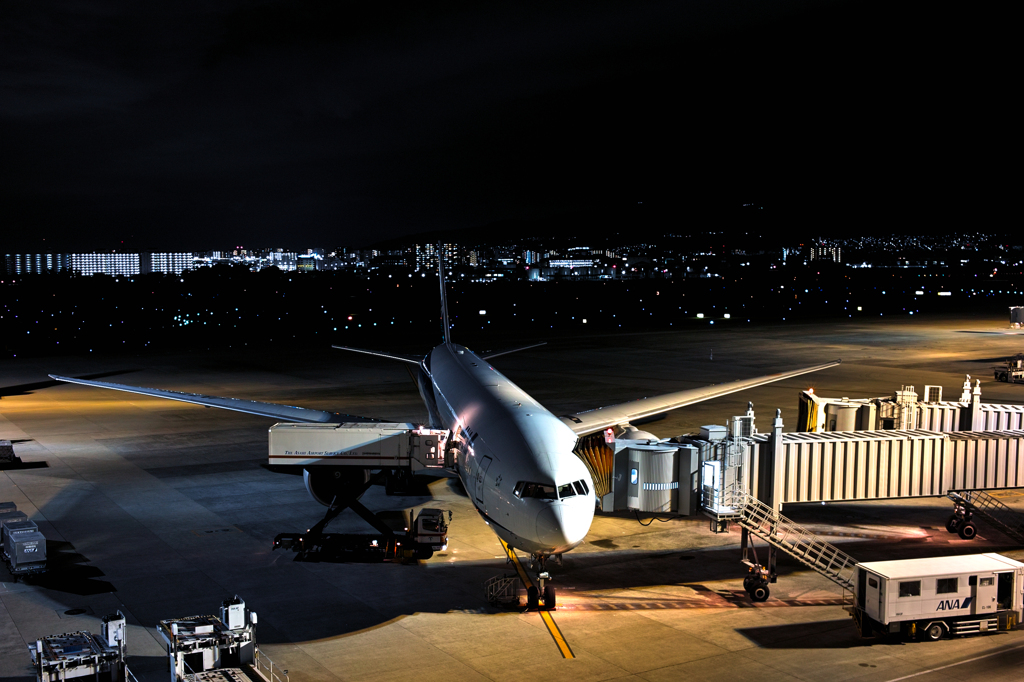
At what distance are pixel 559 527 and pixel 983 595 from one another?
9592mm

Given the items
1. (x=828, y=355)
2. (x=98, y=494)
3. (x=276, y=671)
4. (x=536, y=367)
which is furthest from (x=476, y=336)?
(x=276, y=671)

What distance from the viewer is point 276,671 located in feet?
54.6

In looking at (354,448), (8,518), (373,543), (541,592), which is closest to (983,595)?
(541,592)

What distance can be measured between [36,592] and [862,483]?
22.0 m

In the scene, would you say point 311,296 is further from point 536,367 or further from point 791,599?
point 791,599

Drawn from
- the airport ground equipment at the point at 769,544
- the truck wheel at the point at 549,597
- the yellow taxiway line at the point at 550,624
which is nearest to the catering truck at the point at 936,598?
the airport ground equipment at the point at 769,544

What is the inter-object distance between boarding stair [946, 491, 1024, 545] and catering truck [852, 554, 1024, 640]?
5842mm

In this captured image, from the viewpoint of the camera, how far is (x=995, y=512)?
27984 mm

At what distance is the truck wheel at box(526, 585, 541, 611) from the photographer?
65.9ft

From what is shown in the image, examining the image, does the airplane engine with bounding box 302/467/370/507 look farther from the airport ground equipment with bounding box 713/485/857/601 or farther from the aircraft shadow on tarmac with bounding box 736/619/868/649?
the aircraft shadow on tarmac with bounding box 736/619/868/649

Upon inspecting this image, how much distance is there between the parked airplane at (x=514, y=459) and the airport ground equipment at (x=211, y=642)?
20.1 feet

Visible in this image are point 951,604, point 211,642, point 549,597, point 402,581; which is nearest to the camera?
point 211,642

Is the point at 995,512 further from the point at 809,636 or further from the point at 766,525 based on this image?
the point at 809,636

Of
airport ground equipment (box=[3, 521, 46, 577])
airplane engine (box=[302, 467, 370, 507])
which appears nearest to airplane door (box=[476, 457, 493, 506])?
airplane engine (box=[302, 467, 370, 507])
